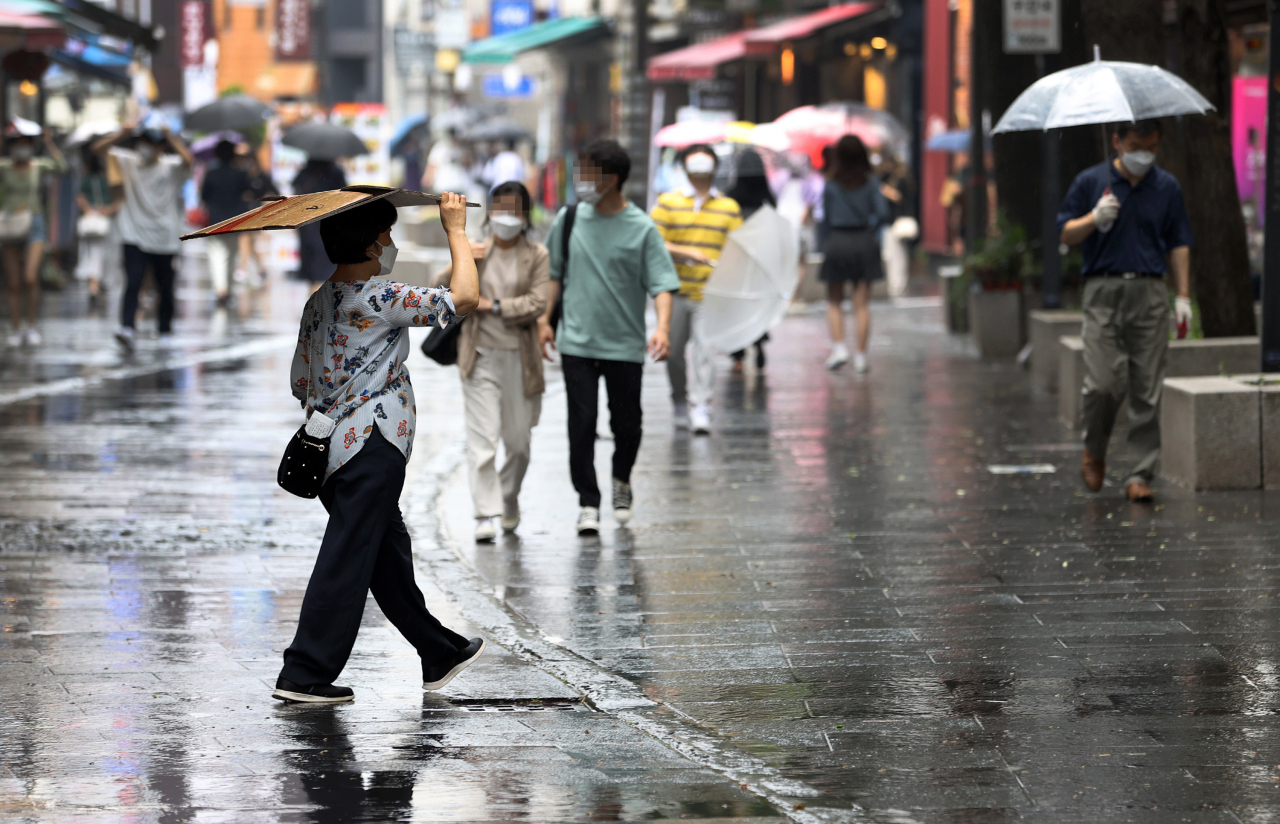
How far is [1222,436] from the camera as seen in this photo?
376 inches

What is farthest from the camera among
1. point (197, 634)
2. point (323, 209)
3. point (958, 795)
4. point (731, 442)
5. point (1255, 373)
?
point (731, 442)

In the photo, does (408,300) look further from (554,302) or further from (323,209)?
(554,302)

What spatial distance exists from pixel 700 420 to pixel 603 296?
3536 mm

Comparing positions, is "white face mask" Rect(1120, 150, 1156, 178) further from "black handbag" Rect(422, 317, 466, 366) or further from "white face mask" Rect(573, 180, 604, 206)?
"black handbag" Rect(422, 317, 466, 366)

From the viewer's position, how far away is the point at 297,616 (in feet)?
23.8

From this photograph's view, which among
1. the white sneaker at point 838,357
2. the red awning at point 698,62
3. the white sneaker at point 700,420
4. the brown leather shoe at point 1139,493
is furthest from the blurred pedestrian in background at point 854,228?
the red awning at point 698,62

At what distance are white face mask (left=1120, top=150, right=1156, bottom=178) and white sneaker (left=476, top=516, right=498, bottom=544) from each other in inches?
134

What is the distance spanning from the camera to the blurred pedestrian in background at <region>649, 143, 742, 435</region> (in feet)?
39.1

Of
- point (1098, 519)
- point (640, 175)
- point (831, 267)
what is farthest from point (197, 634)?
point (640, 175)

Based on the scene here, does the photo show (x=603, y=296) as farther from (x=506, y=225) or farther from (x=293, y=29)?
(x=293, y=29)

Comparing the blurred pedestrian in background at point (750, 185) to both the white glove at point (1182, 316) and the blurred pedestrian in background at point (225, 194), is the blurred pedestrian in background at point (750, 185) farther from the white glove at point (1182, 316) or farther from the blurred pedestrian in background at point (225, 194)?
the blurred pedestrian in background at point (225, 194)

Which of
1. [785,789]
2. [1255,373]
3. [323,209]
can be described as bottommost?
[785,789]

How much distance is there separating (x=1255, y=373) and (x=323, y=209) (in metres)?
6.86

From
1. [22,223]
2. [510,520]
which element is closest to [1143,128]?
[510,520]
